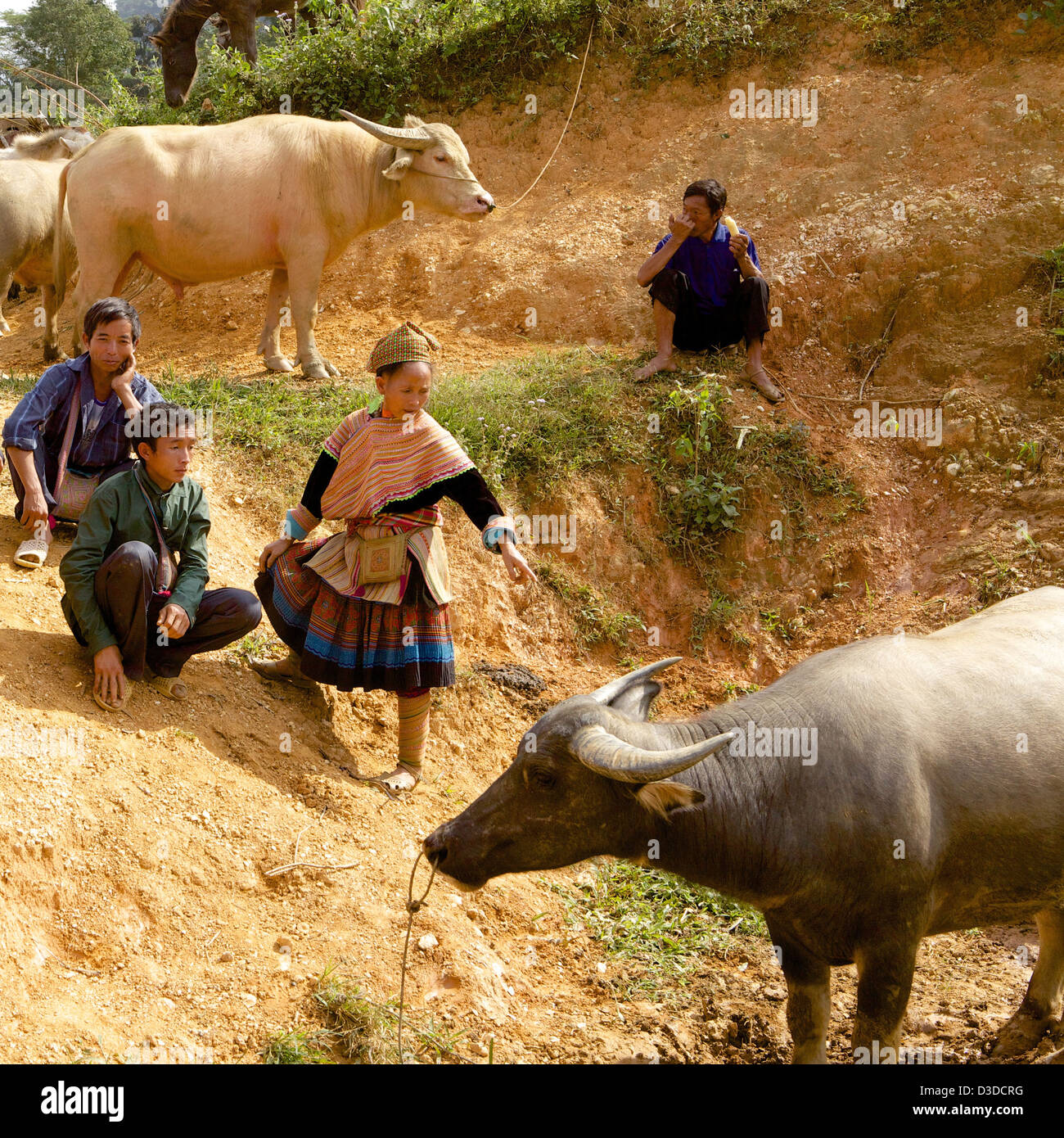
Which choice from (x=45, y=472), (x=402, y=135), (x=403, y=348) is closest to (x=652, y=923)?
(x=403, y=348)

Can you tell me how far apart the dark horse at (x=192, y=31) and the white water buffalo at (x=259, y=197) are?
174 inches

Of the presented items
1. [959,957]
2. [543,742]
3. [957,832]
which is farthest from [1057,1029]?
[543,742]

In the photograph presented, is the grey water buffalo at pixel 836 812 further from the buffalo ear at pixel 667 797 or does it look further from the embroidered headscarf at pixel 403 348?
the embroidered headscarf at pixel 403 348

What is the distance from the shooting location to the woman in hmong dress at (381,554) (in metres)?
4.48

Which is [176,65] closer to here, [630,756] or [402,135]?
[402,135]

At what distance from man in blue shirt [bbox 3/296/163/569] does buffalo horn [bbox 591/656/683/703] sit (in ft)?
7.94

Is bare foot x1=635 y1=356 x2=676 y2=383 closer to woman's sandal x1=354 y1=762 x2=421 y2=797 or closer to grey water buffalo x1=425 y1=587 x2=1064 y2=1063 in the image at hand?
woman's sandal x1=354 y1=762 x2=421 y2=797

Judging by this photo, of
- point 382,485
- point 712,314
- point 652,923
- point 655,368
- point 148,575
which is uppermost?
point 712,314

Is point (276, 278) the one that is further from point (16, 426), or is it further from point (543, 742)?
point (543, 742)

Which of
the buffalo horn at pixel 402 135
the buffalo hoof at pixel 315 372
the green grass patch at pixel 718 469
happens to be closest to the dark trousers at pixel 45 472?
the buffalo hoof at pixel 315 372

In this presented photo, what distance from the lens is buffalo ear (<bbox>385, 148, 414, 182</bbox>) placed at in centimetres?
761

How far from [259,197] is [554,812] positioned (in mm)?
5626

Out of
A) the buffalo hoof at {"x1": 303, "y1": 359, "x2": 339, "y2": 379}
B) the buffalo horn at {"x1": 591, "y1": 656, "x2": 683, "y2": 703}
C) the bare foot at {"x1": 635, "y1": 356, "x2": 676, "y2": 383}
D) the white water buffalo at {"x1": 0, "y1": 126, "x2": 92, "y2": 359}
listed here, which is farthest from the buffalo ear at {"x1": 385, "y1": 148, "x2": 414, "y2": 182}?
the buffalo horn at {"x1": 591, "y1": 656, "x2": 683, "y2": 703}

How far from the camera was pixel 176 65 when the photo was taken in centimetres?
1180
